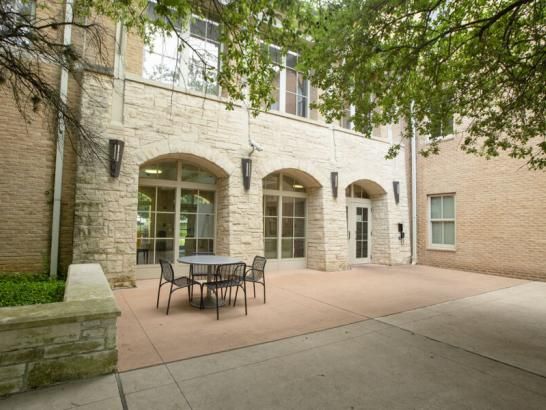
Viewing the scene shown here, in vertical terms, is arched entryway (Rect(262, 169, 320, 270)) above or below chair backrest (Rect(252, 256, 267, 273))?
above

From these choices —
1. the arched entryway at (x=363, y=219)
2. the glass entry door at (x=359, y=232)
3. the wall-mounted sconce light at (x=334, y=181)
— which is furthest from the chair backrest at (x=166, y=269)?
the glass entry door at (x=359, y=232)

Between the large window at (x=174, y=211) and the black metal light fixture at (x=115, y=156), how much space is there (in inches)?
37.5

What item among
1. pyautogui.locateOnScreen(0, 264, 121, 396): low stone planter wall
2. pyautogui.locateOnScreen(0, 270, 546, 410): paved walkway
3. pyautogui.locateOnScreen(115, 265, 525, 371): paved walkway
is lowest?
pyautogui.locateOnScreen(0, 270, 546, 410): paved walkway

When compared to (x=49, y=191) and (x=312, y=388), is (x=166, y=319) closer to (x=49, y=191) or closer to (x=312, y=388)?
(x=312, y=388)

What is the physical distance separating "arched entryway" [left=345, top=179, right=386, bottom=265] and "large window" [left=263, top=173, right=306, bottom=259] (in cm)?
192

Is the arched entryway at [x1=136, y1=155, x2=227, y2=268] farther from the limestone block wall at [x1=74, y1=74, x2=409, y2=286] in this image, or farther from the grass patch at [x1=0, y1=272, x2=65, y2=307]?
the grass patch at [x1=0, y1=272, x2=65, y2=307]

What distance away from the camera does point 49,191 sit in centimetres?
615

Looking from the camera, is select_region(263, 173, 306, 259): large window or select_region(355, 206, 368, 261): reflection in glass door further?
select_region(355, 206, 368, 261): reflection in glass door

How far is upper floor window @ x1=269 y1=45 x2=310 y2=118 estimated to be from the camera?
9.02 metres

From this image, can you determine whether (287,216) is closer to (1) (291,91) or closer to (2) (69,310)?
(1) (291,91)

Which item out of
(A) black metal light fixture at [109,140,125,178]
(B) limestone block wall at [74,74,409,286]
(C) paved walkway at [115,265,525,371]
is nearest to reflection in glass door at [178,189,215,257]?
(B) limestone block wall at [74,74,409,286]

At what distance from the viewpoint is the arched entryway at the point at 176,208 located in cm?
738

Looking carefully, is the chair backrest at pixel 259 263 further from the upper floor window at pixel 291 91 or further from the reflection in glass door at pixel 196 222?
the upper floor window at pixel 291 91

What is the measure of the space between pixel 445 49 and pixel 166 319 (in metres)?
5.99
